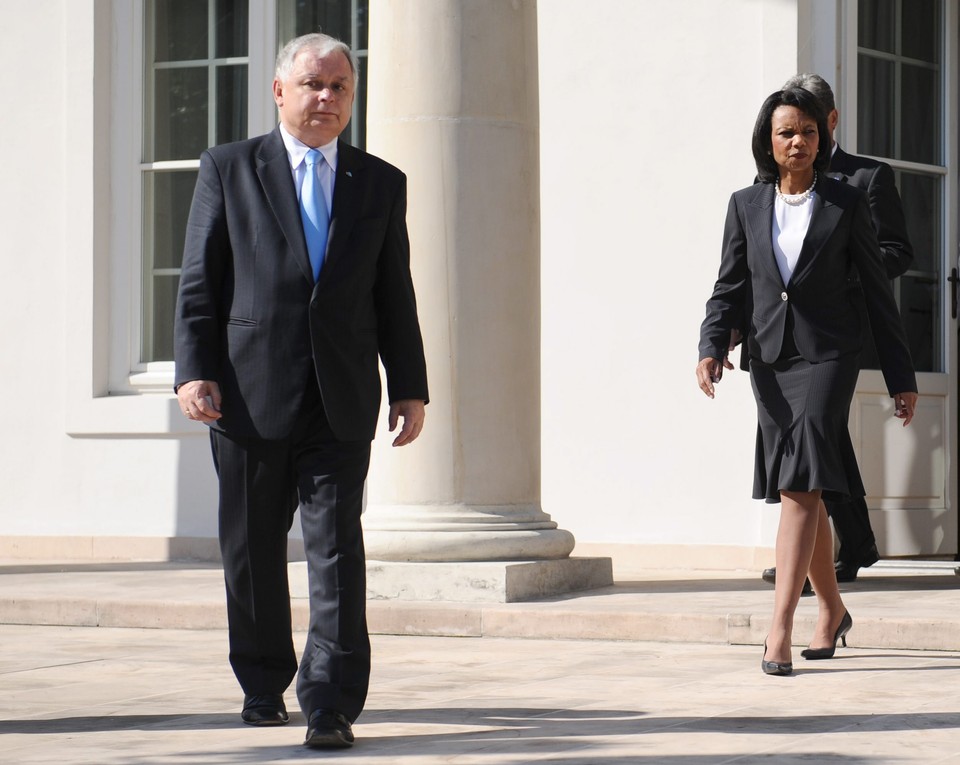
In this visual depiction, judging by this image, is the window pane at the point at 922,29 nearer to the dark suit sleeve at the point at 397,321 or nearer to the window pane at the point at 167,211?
the window pane at the point at 167,211

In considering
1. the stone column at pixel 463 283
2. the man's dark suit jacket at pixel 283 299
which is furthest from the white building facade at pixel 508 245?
the man's dark suit jacket at pixel 283 299

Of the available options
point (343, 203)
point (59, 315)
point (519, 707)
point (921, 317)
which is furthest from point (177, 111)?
point (519, 707)

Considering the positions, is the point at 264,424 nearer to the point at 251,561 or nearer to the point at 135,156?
the point at 251,561

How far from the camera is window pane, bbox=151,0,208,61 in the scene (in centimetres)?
1026

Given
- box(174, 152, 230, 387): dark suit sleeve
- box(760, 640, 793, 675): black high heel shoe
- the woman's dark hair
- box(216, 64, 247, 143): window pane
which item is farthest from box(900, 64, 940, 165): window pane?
box(174, 152, 230, 387): dark suit sleeve

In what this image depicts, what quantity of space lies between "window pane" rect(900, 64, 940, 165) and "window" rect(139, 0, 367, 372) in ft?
10.2

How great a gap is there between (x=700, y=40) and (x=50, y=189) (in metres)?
3.75

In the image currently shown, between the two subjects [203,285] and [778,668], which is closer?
[203,285]

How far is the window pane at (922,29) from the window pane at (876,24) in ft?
0.36

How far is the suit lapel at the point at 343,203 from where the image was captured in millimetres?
4352

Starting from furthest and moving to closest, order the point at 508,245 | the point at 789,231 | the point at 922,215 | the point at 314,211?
the point at 922,215, the point at 508,245, the point at 789,231, the point at 314,211

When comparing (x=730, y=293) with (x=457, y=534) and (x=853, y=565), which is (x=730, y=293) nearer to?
(x=457, y=534)

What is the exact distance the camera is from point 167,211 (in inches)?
406

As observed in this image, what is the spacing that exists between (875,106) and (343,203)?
5.31 metres
